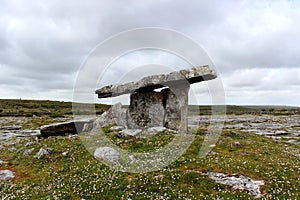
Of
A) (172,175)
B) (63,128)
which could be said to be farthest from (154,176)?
(63,128)

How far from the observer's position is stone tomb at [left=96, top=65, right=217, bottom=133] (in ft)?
77.7

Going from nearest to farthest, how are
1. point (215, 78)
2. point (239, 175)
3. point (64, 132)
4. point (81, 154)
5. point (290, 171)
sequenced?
point (239, 175)
point (290, 171)
point (81, 154)
point (215, 78)
point (64, 132)

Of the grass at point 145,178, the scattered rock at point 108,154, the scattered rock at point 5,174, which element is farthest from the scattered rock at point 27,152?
the scattered rock at point 108,154

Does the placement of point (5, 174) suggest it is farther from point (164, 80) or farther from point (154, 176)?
point (164, 80)

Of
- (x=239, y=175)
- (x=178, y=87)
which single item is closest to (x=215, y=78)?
(x=178, y=87)

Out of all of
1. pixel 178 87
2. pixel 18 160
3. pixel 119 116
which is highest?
pixel 178 87

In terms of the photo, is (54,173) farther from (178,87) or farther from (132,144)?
(178,87)

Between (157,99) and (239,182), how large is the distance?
14807 millimetres

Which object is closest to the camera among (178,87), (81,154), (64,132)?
(81,154)

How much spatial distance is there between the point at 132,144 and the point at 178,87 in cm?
936

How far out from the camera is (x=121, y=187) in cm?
1191

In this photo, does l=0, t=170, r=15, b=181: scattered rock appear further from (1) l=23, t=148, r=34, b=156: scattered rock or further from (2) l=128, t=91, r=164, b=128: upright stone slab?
A: (2) l=128, t=91, r=164, b=128: upright stone slab

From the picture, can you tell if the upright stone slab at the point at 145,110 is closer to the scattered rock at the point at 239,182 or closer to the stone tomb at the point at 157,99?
the stone tomb at the point at 157,99

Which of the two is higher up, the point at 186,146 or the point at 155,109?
the point at 155,109
